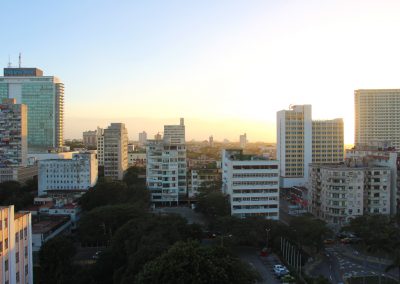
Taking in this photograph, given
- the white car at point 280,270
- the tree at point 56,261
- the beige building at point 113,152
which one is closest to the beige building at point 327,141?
the beige building at point 113,152

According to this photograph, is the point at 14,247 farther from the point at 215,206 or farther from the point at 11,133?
the point at 11,133

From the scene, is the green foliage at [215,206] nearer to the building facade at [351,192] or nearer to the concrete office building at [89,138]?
the building facade at [351,192]

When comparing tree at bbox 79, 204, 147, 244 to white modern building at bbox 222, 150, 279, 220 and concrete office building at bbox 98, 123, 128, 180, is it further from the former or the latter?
concrete office building at bbox 98, 123, 128, 180

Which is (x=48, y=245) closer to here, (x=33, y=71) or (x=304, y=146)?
(x=304, y=146)

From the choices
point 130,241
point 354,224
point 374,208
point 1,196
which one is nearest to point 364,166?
point 374,208

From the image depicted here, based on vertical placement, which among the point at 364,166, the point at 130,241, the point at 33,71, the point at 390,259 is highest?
the point at 33,71
